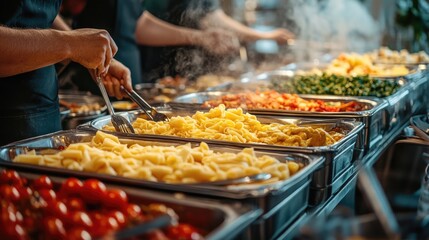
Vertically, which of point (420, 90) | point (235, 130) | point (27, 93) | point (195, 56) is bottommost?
point (420, 90)

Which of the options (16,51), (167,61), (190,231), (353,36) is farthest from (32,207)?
(353,36)

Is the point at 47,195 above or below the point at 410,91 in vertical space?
above

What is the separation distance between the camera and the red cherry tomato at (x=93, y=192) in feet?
4.80

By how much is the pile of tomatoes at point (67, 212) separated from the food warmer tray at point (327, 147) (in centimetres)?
66

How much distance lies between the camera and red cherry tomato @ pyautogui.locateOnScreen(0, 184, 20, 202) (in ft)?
4.82

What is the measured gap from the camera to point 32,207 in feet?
4.66

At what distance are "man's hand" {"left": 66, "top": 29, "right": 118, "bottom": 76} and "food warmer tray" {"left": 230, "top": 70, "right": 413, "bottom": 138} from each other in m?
1.56

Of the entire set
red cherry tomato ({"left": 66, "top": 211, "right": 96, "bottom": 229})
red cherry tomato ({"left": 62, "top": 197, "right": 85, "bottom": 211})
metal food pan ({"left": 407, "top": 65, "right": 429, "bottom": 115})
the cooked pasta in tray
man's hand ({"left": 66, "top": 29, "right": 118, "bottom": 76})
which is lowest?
metal food pan ({"left": 407, "top": 65, "right": 429, "bottom": 115})

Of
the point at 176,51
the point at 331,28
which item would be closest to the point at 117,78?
the point at 176,51

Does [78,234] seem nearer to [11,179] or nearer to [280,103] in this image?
[11,179]

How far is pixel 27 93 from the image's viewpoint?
2578 mm

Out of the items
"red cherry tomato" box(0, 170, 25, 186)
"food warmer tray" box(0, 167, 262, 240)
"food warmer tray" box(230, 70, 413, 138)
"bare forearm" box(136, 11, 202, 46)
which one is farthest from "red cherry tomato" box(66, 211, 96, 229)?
"bare forearm" box(136, 11, 202, 46)

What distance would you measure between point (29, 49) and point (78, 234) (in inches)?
41.8

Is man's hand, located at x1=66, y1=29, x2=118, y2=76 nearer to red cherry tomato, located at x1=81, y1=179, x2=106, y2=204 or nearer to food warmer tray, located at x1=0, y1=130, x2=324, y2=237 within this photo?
food warmer tray, located at x1=0, y1=130, x2=324, y2=237
